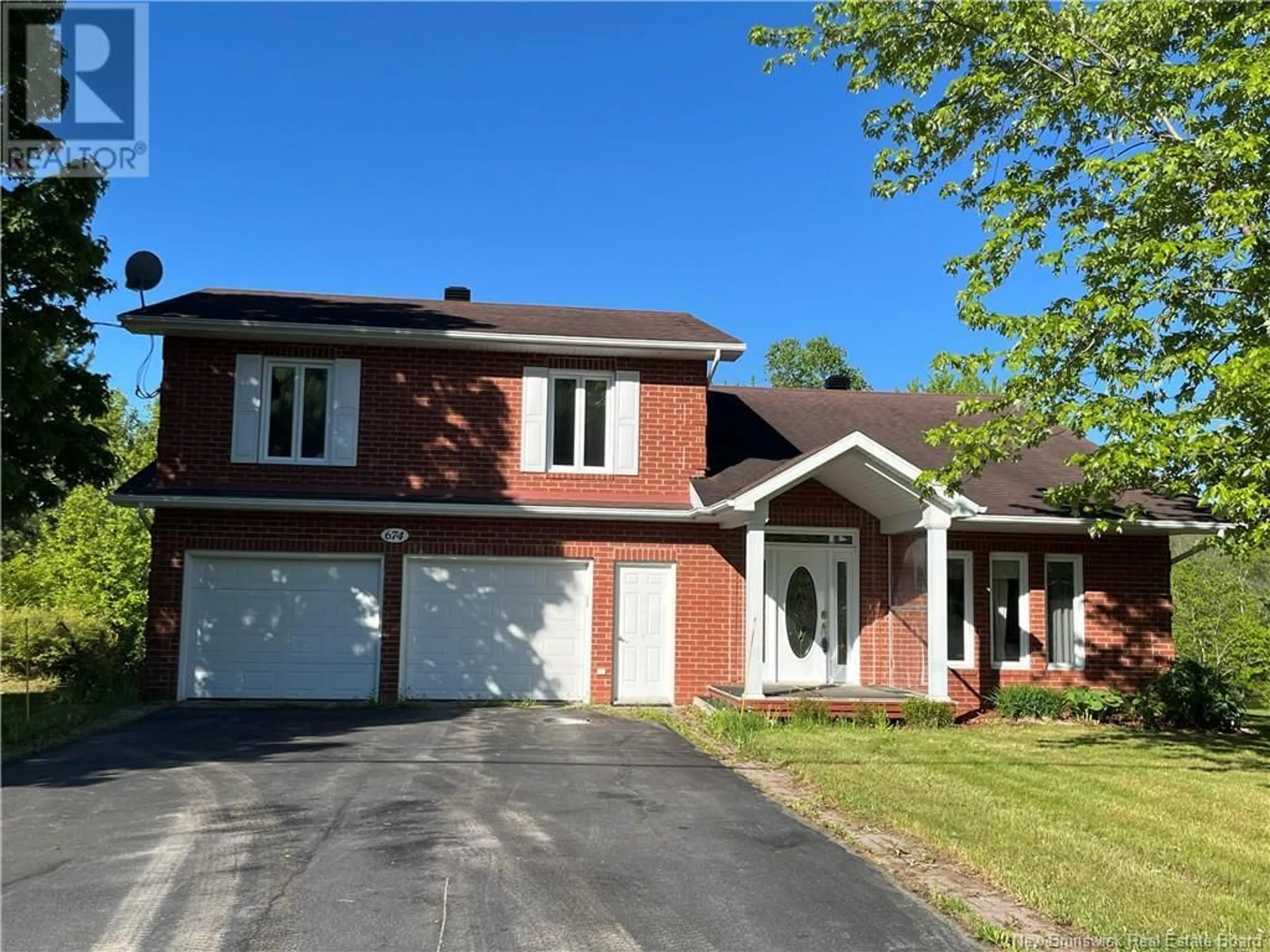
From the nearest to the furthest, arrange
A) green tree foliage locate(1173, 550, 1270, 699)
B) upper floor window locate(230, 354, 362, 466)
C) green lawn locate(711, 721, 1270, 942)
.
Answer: green lawn locate(711, 721, 1270, 942), upper floor window locate(230, 354, 362, 466), green tree foliage locate(1173, 550, 1270, 699)

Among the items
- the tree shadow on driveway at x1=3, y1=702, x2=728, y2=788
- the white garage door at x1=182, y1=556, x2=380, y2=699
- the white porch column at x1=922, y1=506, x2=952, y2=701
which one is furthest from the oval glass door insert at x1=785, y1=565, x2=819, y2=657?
the white garage door at x1=182, y1=556, x2=380, y2=699

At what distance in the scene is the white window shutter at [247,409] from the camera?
1412cm

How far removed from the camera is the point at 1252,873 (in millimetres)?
6141

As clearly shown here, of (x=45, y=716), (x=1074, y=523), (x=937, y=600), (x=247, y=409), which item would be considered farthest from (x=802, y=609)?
(x=45, y=716)

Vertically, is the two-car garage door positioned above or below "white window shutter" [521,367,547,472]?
below

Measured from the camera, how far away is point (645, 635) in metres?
14.5

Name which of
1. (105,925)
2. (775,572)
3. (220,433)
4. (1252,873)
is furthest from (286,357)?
(1252,873)

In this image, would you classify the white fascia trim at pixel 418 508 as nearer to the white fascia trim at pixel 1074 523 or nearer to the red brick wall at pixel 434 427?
the red brick wall at pixel 434 427

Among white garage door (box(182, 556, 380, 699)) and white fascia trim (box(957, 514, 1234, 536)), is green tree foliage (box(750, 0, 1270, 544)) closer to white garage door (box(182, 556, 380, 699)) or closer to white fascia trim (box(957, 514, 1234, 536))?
white fascia trim (box(957, 514, 1234, 536))

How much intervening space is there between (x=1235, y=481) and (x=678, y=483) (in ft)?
25.1

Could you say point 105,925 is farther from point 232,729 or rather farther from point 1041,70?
point 1041,70

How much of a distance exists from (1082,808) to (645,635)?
7374 mm

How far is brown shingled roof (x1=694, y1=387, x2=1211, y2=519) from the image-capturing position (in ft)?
47.0

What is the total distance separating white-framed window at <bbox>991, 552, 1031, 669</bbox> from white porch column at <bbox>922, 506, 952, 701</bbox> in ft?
6.81
